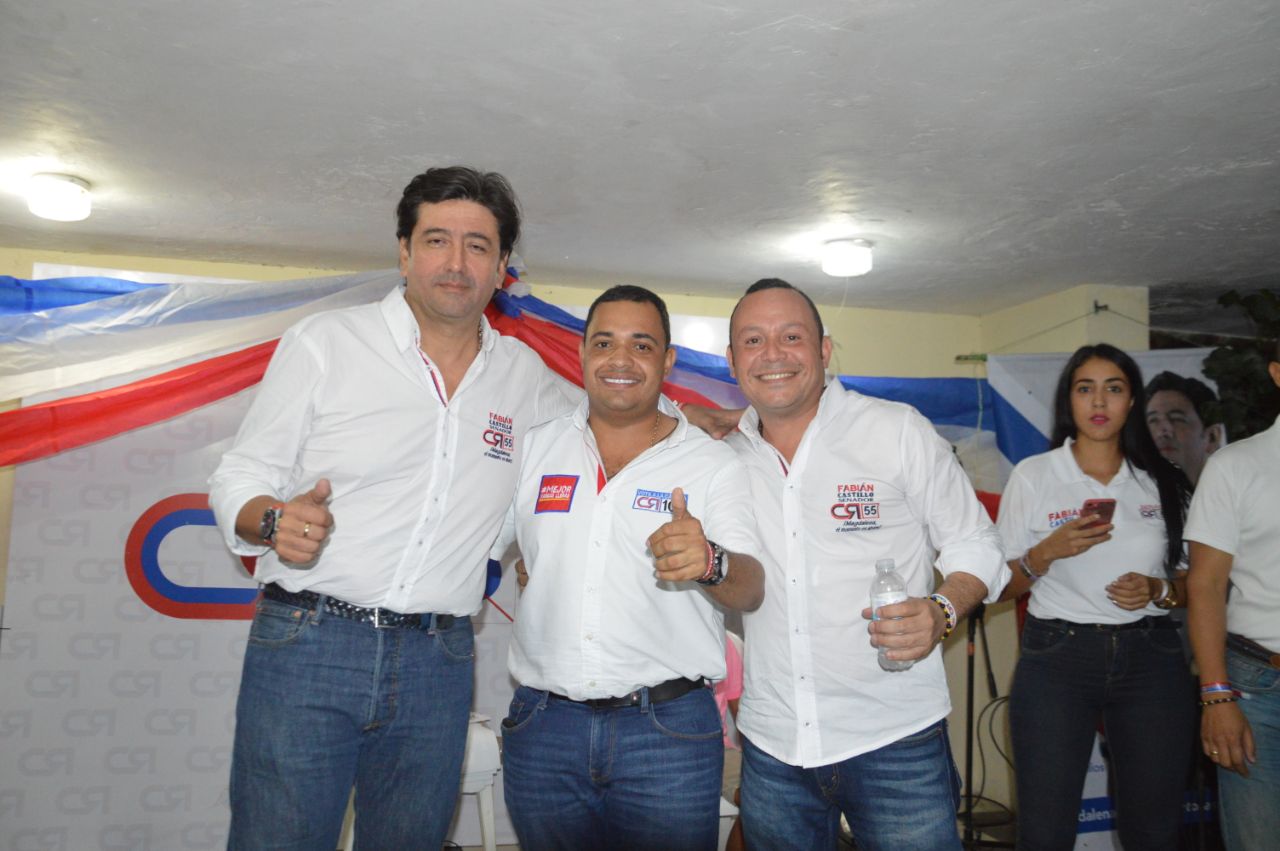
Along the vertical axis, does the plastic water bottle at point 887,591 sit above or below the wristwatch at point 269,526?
below

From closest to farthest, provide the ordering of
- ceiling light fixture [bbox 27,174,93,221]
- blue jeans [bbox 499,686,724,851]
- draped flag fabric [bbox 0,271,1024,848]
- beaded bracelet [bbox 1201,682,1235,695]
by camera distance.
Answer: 1. blue jeans [bbox 499,686,724,851]
2. beaded bracelet [bbox 1201,682,1235,695]
3. draped flag fabric [bbox 0,271,1024,848]
4. ceiling light fixture [bbox 27,174,93,221]

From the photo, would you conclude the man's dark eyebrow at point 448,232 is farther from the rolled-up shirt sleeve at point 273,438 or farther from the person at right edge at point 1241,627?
the person at right edge at point 1241,627

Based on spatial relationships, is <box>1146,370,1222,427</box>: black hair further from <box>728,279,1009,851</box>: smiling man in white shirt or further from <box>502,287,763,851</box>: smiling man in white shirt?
<box>502,287,763,851</box>: smiling man in white shirt

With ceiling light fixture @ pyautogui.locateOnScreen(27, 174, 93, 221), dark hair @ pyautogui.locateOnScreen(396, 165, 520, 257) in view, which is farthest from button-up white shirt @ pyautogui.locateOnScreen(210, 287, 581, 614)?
ceiling light fixture @ pyautogui.locateOnScreen(27, 174, 93, 221)

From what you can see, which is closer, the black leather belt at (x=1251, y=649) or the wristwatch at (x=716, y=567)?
the wristwatch at (x=716, y=567)

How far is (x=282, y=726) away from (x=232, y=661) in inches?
78.0

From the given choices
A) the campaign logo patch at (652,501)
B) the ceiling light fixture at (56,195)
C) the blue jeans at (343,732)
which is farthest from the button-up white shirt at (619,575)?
the ceiling light fixture at (56,195)

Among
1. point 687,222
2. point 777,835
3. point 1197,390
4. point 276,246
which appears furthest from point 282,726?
point 1197,390

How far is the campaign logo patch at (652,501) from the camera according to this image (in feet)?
6.60

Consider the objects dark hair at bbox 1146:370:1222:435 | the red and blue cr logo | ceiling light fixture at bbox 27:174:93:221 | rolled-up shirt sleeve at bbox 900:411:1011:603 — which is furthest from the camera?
dark hair at bbox 1146:370:1222:435

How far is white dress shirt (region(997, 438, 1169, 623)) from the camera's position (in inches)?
115

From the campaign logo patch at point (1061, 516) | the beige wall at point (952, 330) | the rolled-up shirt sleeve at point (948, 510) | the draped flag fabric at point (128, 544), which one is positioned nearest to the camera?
the rolled-up shirt sleeve at point (948, 510)

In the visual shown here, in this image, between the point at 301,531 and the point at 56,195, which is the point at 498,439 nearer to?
the point at 301,531

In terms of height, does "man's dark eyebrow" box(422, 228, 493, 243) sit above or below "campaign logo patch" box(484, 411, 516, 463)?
above
